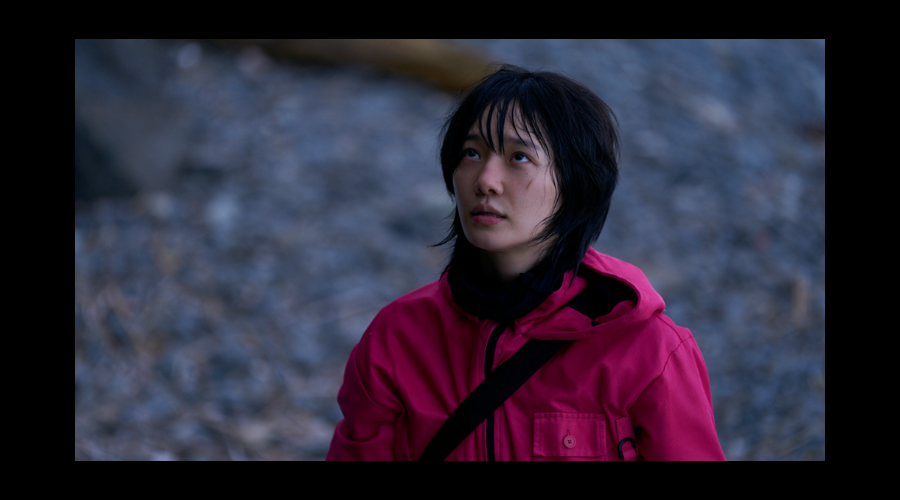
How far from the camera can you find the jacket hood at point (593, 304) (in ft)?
4.80

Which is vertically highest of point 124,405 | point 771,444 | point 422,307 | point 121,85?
point 121,85

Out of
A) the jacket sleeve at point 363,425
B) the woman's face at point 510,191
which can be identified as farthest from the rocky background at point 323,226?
the woman's face at point 510,191

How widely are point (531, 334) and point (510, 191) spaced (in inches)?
14.6

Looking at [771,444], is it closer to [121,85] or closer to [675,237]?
[675,237]

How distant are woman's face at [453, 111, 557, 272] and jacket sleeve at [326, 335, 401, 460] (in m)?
0.51

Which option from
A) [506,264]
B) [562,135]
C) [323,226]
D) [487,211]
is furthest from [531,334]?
[323,226]

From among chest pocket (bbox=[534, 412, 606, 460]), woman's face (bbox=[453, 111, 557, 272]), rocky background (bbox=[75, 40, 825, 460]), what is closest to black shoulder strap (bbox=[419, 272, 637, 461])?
chest pocket (bbox=[534, 412, 606, 460])

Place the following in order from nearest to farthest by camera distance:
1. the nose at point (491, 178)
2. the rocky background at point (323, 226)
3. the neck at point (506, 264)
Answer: the nose at point (491, 178), the neck at point (506, 264), the rocky background at point (323, 226)

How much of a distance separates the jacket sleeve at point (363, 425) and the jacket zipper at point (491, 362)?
0.29 m

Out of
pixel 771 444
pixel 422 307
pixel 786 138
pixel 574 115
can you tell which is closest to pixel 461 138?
pixel 574 115

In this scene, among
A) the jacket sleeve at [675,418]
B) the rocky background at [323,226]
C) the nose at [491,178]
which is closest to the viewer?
the jacket sleeve at [675,418]

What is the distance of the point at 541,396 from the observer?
1.49 metres

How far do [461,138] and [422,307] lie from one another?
49 cm

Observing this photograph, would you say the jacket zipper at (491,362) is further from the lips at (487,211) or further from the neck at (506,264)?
the lips at (487,211)
